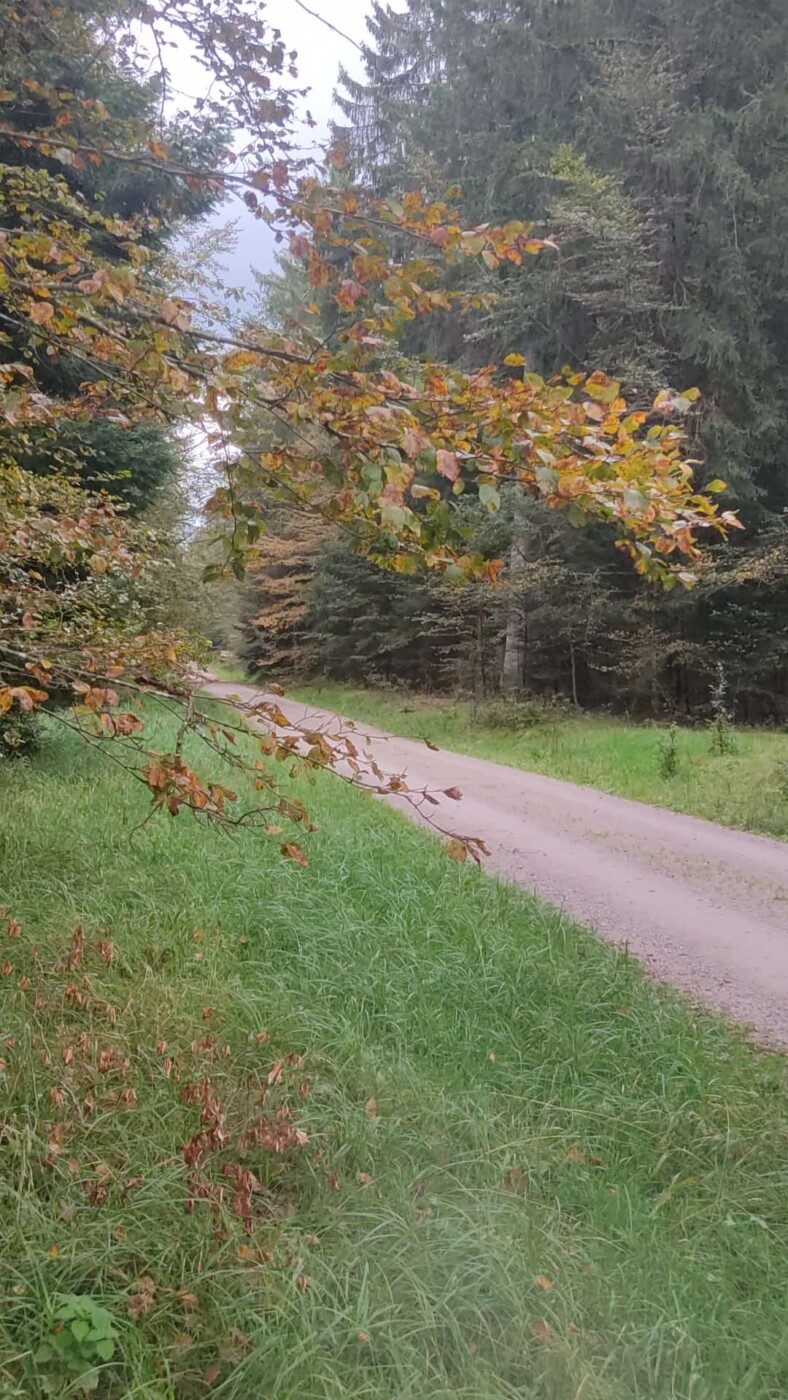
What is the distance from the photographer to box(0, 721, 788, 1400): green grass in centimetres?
174

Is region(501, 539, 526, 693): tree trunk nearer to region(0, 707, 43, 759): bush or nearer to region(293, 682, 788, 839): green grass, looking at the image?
region(293, 682, 788, 839): green grass

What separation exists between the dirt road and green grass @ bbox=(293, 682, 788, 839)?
0.37 m

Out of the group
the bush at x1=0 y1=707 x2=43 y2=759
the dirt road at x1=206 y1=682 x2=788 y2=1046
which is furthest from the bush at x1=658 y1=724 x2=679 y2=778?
the bush at x1=0 y1=707 x2=43 y2=759

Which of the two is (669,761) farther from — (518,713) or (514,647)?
(514,647)

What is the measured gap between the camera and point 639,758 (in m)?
10.2

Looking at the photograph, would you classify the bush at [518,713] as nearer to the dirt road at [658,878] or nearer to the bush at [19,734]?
the dirt road at [658,878]

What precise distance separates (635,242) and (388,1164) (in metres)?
14.1

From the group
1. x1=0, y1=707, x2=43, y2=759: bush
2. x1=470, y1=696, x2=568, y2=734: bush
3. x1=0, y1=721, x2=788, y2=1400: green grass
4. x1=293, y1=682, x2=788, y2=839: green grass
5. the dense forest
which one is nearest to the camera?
x1=0, y1=721, x2=788, y2=1400: green grass

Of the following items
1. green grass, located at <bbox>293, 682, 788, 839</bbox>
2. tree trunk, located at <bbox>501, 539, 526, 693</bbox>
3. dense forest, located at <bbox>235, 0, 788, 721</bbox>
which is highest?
dense forest, located at <bbox>235, 0, 788, 721</bbox>

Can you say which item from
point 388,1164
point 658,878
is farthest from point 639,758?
point 388,1164

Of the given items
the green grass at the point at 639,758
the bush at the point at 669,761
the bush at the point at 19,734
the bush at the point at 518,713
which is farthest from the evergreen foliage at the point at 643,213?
the bush at the point at 19,734

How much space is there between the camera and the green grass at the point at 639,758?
7.64 m

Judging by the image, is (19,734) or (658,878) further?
(19,734)

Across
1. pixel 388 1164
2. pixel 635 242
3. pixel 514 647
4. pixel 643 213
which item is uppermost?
pixel 643 213
